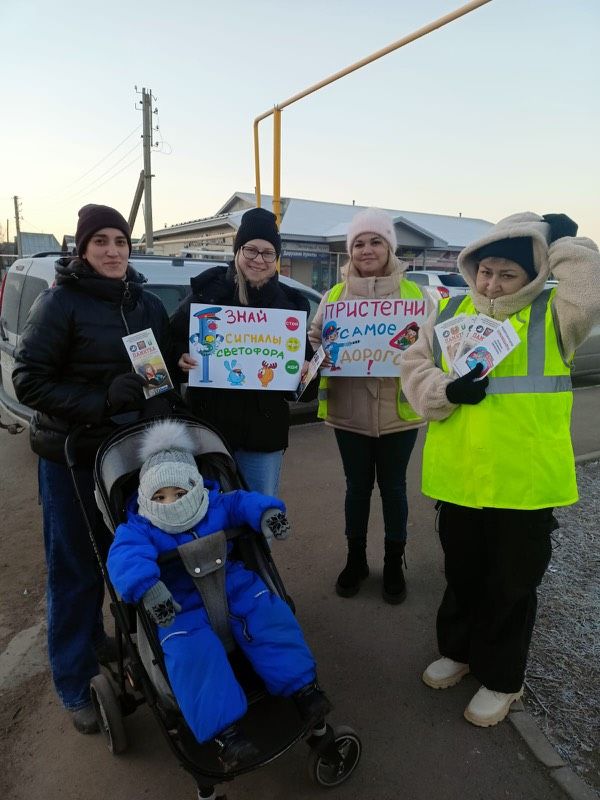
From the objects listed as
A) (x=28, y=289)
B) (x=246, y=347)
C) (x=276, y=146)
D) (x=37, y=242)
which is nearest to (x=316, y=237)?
(x=276, y=146)

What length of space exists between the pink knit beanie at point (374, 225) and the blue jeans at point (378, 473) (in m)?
1.20

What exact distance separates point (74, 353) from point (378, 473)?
6.65 feet

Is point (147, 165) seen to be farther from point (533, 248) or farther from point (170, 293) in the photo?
point (533, 248)

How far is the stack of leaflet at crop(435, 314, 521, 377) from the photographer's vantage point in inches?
86.0

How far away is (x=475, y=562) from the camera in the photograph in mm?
2598

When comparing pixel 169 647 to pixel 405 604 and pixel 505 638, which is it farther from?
pixel 405 604

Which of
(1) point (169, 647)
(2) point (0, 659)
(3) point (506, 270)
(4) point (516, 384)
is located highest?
(3) point (506, 270)

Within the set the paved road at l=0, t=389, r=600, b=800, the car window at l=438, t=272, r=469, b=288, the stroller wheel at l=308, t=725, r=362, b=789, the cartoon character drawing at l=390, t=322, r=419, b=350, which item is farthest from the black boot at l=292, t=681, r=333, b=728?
the car window at l=438, t=272, r=469, b=288

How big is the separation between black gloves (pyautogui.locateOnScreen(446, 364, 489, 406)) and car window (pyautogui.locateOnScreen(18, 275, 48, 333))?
443 cm

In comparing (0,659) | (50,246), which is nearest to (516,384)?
(0,659)

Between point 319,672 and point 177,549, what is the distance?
1365 mm

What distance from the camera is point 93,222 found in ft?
7.52

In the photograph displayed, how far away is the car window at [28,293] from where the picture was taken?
5.22m

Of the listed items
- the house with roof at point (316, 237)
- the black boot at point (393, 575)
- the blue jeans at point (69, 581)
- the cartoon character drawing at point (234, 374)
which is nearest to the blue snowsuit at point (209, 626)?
the blue jeans at point (69, 581)
